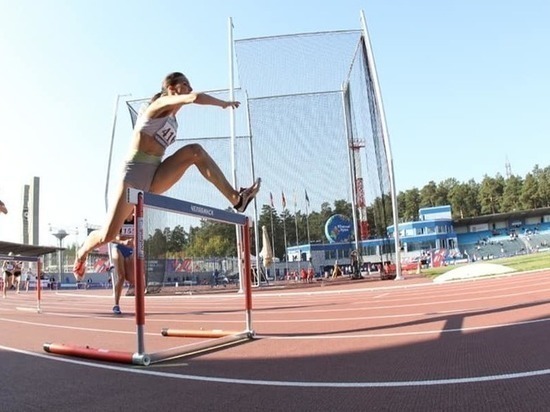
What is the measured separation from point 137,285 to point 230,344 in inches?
61.1

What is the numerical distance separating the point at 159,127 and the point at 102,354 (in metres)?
2.30

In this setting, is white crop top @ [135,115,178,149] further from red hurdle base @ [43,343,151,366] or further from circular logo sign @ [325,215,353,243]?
circular logo sign @ [325,215,353,243]

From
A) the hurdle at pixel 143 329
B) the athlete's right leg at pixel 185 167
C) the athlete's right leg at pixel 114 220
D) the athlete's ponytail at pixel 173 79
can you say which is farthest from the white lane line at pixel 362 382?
the athlete's ponytail at pixel 173 79

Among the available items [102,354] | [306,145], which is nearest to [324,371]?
[102,354]

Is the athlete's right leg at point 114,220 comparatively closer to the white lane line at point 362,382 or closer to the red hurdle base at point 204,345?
the red hurdle base at point 204,345

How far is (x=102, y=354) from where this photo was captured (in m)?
4.83

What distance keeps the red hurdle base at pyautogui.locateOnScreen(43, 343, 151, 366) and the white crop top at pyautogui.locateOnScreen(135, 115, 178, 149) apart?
2.14m

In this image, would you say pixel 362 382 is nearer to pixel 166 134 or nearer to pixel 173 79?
pixel 166 134

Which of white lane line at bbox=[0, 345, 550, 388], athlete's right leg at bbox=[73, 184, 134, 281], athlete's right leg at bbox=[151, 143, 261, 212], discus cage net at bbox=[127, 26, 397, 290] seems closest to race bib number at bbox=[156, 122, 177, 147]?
athlete's right leg at bbox=[151, 143, 261, 212]

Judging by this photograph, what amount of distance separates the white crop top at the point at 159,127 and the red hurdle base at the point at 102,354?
2.14m

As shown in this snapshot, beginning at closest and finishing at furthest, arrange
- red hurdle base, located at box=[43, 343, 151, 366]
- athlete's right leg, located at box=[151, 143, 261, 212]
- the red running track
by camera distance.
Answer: the red running track
red hurdle base, located at box=[43, 343, 151, 366]
athlete's right leg, located at box=[151, 143, 261, 212]

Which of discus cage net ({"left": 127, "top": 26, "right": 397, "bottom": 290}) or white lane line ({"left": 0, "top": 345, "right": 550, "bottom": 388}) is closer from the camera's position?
white lane line ({"left": 0, "top": 345, "right": 550, "bottom": 388})

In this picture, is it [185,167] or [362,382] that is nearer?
[362,382]

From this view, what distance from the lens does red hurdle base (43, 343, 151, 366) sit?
4.50m
